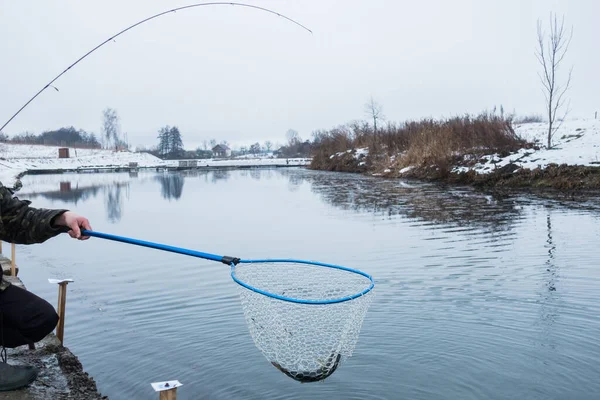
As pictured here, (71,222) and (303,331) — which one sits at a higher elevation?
(71,222)

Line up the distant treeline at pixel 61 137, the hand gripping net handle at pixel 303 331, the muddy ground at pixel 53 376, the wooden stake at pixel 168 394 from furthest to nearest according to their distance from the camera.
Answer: the distant treeline at pixel 61 137
the hand gripping net handle at pixel 303 331
the muddy ground at pixel 53 376
the wooden stake at pixel 168 394

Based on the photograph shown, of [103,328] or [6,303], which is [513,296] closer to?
[103,328]

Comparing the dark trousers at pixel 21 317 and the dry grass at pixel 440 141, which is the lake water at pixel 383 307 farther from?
the dry grass at pixel 440 141

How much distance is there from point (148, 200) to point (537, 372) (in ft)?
69.9

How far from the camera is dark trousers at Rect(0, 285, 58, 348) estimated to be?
3.65m

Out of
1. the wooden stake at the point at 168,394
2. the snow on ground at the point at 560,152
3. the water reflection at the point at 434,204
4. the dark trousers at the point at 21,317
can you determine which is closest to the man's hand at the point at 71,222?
the dark trousers at the point at 21,317

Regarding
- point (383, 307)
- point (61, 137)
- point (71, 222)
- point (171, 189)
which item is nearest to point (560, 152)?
point (171, 189)

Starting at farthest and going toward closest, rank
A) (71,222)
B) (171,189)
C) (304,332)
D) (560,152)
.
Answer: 1. (171,189)
2. (560,152)
3. (304,332)
4. (71,222)

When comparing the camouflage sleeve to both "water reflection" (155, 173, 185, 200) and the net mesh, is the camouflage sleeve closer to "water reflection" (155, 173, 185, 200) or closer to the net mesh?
the net mesh

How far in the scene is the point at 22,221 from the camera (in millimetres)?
3625

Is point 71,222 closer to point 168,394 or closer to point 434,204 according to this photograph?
point 168,394

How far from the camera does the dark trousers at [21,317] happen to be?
3.65 m

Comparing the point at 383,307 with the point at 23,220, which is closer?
the point at 23,220

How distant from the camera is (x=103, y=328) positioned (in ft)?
22.0
